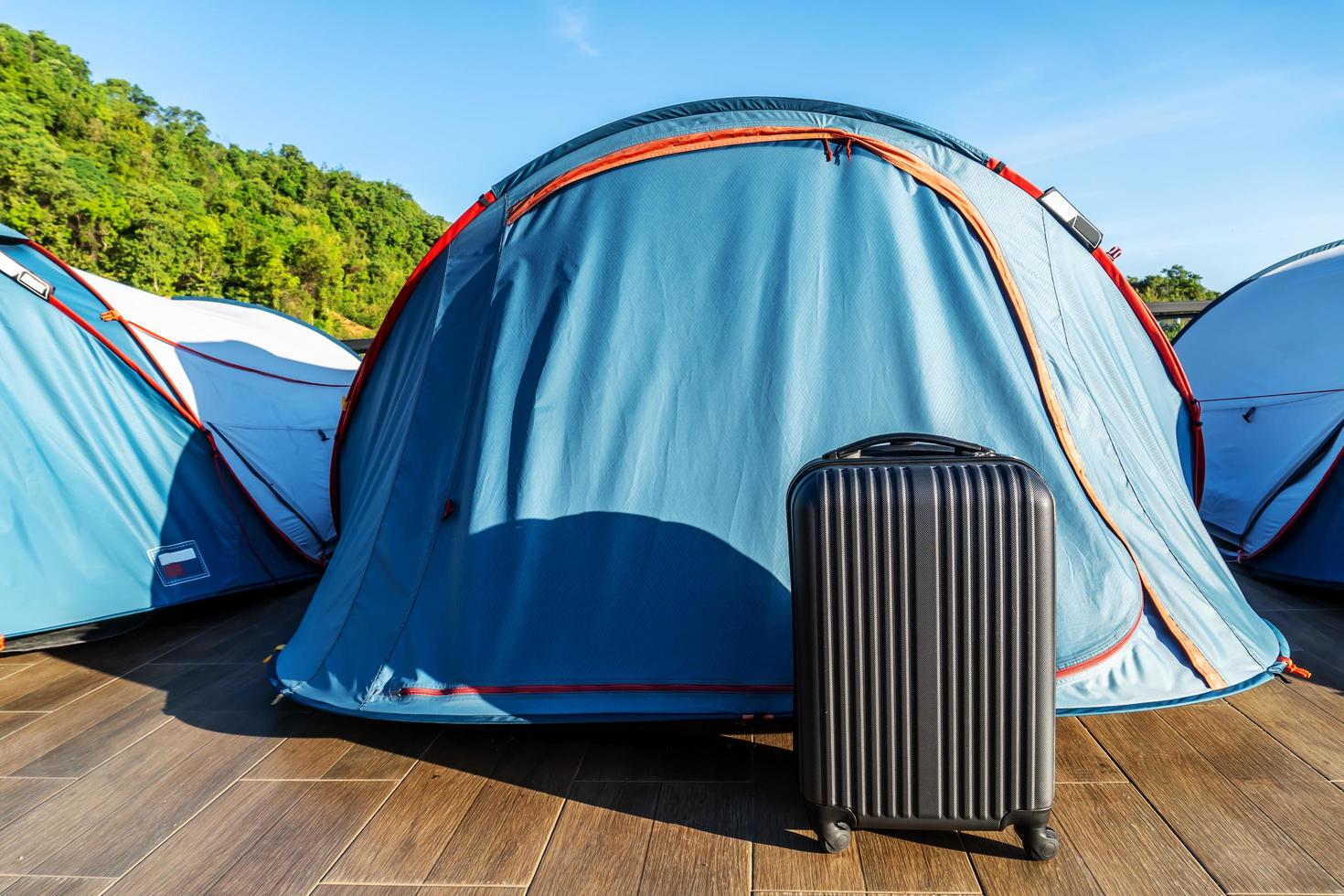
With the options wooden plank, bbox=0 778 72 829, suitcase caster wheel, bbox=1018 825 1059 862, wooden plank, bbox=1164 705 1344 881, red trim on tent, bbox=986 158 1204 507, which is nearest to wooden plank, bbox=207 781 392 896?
wooden plank, bbox=0 778 72 829

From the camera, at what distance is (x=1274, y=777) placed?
158cm

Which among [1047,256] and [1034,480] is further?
[1047,256]

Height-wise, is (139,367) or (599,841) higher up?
(139,367)

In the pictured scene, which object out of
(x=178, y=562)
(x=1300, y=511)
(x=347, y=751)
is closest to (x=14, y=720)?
(x=178, y=562)

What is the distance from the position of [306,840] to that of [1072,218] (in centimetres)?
229

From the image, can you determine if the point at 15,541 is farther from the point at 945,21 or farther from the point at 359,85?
the point at 359,85

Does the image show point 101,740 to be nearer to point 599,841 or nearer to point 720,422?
point 599,841

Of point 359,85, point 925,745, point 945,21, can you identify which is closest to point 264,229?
point 359,85

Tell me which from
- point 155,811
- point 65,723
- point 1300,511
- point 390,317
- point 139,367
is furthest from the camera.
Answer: point 139,367

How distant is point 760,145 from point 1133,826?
5.40ft

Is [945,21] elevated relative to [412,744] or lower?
elevated

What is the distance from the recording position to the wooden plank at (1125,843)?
1.27 metres

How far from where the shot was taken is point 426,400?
207 cm

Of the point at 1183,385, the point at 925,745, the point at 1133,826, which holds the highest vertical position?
the point at 1183,385
